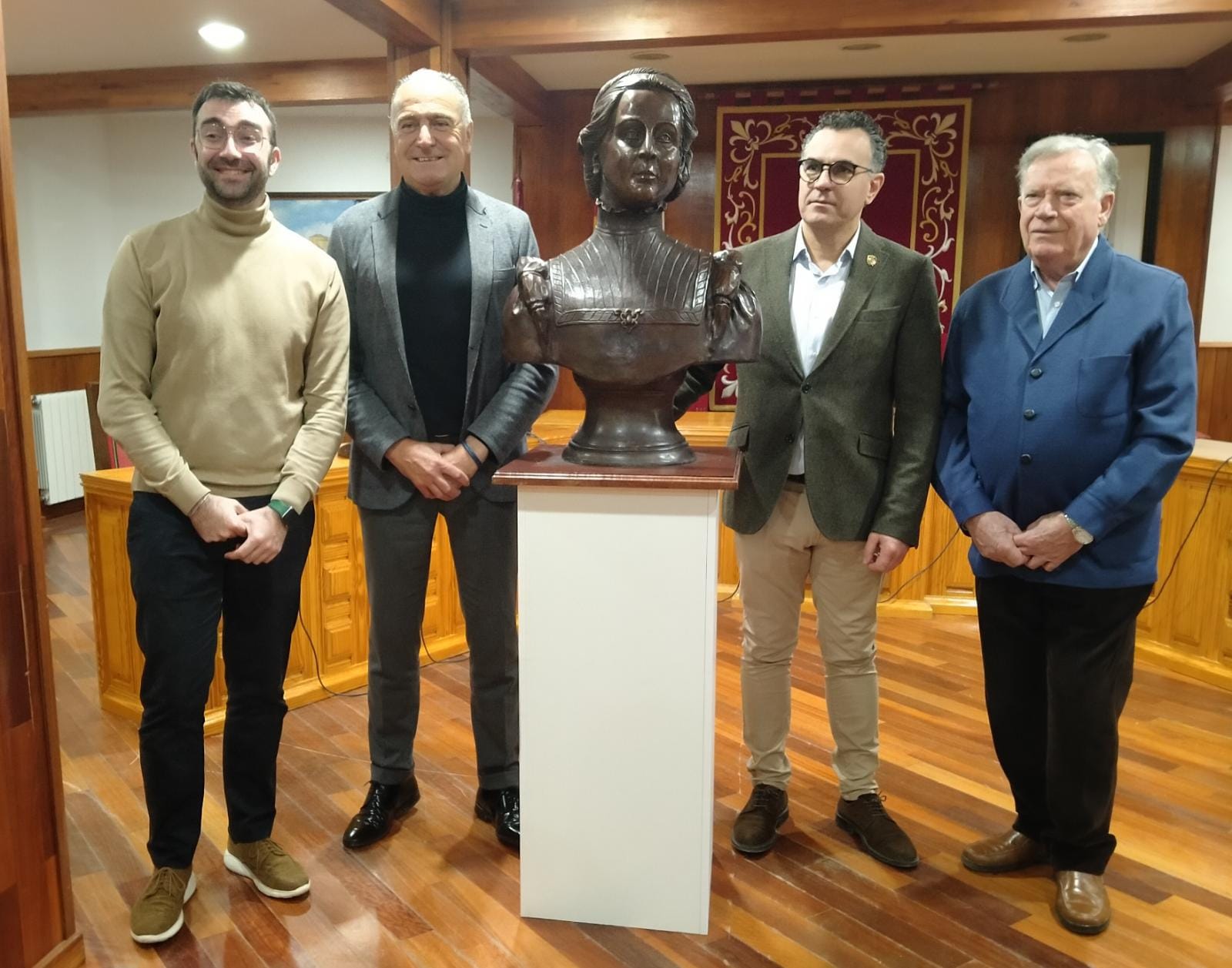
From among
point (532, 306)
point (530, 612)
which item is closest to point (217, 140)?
point (532, 306)

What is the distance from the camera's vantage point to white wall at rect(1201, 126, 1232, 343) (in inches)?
211

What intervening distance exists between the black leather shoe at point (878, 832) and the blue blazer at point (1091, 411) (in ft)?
2.06

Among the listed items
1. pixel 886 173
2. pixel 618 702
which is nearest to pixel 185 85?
pixel 886 173

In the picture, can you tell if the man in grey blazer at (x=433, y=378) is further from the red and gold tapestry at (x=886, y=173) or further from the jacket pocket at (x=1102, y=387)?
the red and gold tapestry at (x=886, y=173)

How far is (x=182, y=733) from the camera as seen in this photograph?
188cm

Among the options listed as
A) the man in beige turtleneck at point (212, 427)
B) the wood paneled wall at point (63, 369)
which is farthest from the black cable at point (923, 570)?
the wood paneled wall at point (63, 369)

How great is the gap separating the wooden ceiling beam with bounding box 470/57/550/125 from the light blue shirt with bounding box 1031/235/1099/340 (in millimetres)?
2707

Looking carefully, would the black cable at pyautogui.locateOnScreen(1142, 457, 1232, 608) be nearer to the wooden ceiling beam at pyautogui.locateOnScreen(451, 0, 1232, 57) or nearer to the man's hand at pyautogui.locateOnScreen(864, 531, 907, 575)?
the wooden ceiling beam at pyautogui.locateOnScreen(451, 0, 1232, 57)

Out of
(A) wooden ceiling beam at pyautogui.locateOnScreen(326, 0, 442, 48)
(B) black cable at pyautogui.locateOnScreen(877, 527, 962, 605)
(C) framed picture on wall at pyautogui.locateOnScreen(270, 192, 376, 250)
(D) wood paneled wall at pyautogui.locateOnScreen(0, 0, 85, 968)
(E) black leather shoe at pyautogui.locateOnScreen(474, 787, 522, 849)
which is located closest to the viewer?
(D) wood paneled wall at pyautogui.locateOnScreen(0, 0, 85, 968)

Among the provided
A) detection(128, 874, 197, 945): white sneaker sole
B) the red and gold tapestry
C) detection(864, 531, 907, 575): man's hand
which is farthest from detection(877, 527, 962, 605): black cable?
detection(128, 874, 197, 945): white sneaker sole

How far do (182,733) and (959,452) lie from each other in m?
1.59

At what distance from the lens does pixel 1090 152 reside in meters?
1.84

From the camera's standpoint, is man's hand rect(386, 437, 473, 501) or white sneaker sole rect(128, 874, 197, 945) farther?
man's hand rect(386, 437, 473, 501)

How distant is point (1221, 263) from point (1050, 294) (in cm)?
442
